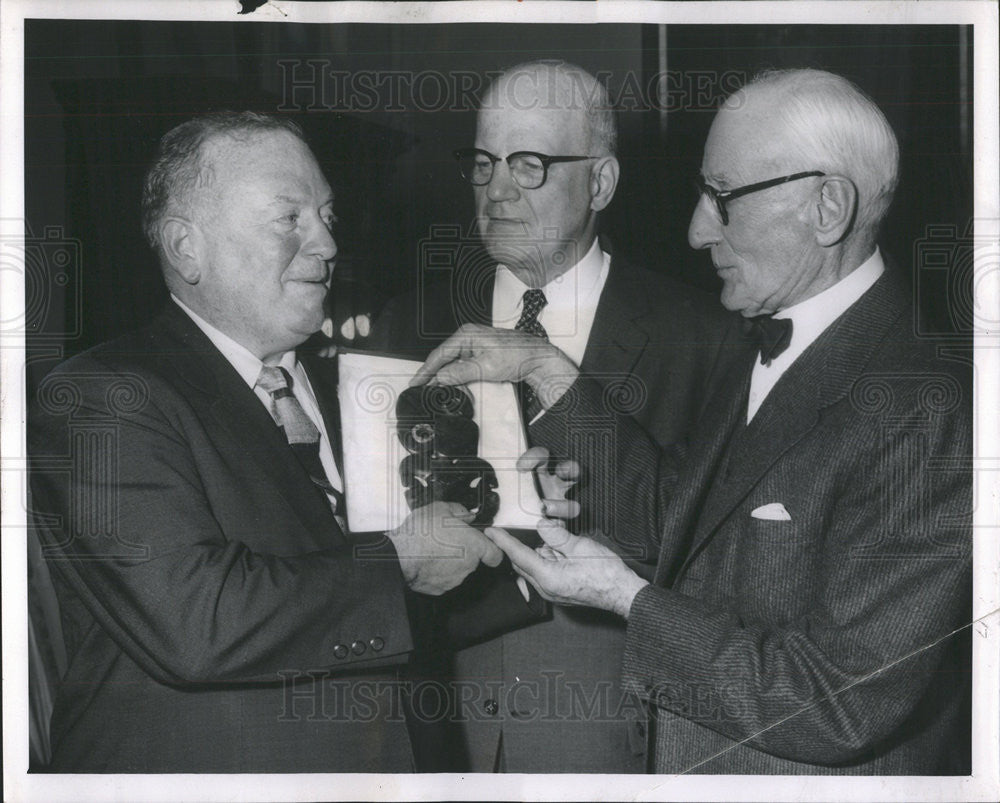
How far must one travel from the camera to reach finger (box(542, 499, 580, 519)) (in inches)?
108

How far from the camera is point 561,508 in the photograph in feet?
9.04

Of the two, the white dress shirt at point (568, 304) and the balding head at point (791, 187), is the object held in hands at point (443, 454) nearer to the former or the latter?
the white dress shirt at point (568, 304)

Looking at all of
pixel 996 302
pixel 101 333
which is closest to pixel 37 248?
pixel 101 333

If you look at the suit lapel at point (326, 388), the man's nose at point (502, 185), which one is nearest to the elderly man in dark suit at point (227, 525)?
the suit lapel at point (326, 388)

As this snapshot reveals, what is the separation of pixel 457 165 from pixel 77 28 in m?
Answer: 1.10

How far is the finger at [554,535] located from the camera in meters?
2.72

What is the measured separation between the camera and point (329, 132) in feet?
9.20

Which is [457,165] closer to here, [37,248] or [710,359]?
[710,359]

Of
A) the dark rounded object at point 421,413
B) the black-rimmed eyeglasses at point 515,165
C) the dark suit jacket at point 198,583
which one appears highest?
the black-rimmed eyeglasses at point 515,165

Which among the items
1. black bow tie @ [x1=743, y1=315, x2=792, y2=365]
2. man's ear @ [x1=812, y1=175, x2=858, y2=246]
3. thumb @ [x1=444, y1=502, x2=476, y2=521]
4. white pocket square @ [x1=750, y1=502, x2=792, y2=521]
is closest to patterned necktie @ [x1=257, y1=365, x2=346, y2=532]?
thumb @ [x1=444, y1=502, x2=476, y2=521]

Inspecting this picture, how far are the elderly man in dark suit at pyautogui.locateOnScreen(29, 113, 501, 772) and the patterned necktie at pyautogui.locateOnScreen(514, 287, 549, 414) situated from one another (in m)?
0.33

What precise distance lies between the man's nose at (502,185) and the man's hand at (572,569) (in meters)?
0.85

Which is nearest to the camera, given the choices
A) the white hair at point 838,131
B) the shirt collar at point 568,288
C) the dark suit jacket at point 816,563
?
the dark suit jacket at point 816,563

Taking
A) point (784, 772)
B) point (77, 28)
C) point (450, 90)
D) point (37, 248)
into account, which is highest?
point (77, 28)
